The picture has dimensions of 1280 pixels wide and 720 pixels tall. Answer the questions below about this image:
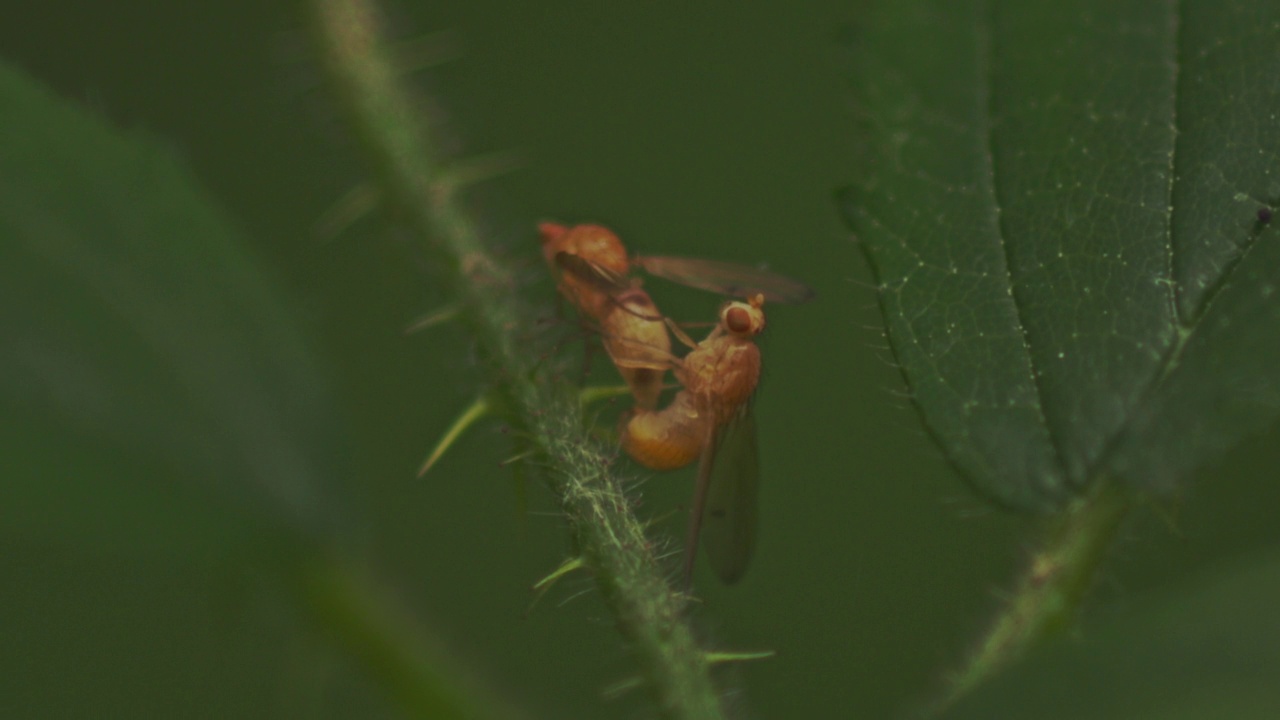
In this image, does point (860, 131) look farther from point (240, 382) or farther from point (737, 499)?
point (240, 382)

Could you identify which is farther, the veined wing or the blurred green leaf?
the veined wing

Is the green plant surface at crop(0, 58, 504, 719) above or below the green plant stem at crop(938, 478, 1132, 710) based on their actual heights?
above

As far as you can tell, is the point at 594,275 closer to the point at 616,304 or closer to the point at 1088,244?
the point at 616,304

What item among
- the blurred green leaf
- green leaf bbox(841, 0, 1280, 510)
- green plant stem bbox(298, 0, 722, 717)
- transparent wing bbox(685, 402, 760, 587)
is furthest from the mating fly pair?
the blurred green leaf

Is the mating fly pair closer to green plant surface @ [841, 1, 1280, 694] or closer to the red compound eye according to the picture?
the red compound eye

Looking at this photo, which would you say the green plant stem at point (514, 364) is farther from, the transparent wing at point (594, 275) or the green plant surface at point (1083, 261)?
the green plant surface at point (1083, 261)

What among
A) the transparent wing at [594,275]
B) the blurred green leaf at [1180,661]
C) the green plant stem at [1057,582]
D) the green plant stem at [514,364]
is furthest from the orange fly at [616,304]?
the blurred green leaf at [1180,661]

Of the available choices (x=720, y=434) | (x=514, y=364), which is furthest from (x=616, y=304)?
(x=514, y=364)
